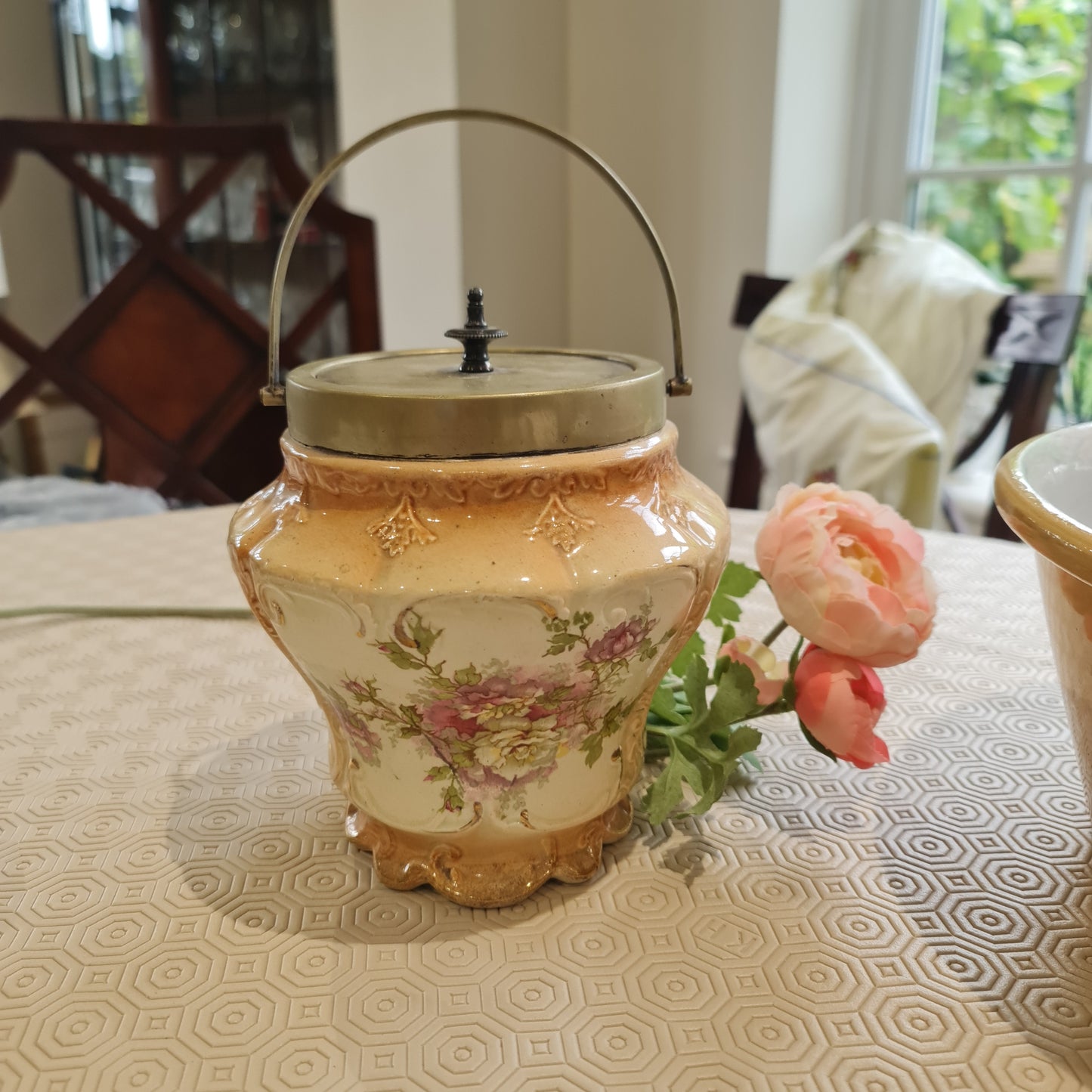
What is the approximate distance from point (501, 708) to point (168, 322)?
132 cm

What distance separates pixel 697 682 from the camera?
1.42 feet

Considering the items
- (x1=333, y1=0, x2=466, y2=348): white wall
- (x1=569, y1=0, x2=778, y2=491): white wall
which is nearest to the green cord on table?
(x1=569, y1=0, x2=778, y2=491): white wall

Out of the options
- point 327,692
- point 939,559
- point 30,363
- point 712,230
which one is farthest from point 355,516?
point 712,230

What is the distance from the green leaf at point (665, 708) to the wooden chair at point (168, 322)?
1.19 metres

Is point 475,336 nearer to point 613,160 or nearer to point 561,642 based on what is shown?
point 561,642

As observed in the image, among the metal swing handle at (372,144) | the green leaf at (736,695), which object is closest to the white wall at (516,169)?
the metal swing handle at (372,144)

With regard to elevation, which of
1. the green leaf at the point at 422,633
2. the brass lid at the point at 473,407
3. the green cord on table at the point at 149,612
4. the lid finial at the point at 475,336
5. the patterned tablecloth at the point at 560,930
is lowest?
the green cord on table at the point at 149,612

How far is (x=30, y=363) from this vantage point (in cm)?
138

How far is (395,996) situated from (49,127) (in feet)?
4.69

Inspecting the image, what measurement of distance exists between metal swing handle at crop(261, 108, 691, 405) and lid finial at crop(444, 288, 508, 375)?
0.07 metres

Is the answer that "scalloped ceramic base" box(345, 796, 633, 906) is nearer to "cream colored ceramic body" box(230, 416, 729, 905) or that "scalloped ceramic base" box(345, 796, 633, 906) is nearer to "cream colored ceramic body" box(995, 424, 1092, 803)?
"cream colored ceramic body" box(230, 416, 729, 905)

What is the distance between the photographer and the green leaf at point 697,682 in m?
0.43

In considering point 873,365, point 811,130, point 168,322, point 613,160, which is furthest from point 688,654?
Result: point 613,160

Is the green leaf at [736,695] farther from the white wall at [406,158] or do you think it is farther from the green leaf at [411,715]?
the white wall at [406,158]
